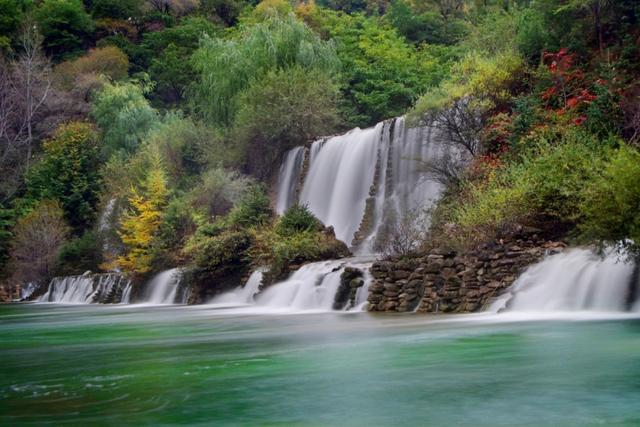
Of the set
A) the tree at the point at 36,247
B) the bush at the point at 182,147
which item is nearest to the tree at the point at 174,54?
the bush at the point at 182,147

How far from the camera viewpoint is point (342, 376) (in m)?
9.72

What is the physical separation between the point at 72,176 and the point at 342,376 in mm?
40595

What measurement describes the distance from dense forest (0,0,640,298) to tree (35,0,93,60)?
0.14 meters

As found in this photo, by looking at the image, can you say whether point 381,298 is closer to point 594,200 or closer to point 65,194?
point 594,200

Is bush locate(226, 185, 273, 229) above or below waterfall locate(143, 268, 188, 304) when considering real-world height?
above

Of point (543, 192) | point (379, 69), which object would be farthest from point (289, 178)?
point (543, 192)

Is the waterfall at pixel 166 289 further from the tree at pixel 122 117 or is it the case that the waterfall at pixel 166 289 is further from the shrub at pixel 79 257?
the tree at pixel 122 117

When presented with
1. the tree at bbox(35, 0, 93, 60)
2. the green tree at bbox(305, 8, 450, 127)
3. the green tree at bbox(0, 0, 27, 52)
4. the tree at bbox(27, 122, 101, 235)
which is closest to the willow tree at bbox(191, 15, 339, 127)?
the green tree at bbox(305, 8, 450, 127)

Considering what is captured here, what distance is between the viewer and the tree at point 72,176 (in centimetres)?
4666

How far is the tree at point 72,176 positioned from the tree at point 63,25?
13.8 metres

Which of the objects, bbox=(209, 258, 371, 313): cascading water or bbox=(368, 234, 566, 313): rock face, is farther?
bbox=(209, 258, 371, 313): cascading water

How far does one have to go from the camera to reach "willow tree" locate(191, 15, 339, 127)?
4131 cm

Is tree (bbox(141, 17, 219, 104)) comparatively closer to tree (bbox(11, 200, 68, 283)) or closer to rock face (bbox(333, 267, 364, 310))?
tree (bbox(11, 200, 68, 283))

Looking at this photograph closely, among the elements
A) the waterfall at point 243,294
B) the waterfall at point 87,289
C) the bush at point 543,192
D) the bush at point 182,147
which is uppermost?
the bush at point 182,147
